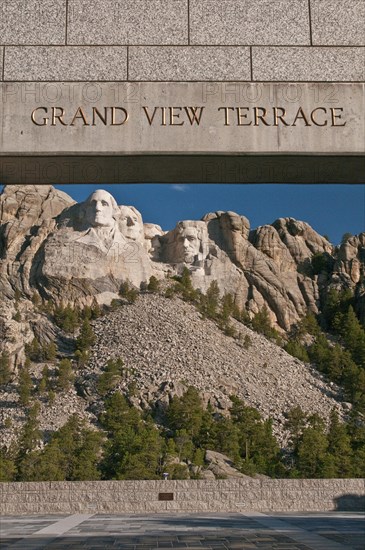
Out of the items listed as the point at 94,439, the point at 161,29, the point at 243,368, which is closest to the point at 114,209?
the point at 243,368

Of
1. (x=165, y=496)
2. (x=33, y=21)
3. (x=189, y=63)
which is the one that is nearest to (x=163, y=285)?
(x=165, y=496)

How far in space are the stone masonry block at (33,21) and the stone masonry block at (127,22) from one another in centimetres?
9

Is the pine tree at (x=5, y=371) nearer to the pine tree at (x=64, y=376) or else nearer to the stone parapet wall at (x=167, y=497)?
the pine tree at (x=64, y=376)

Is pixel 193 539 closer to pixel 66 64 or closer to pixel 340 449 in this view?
pixel 66 64

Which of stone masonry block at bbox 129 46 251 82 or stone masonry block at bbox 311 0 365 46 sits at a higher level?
stone masonry block at bbox 311 0 365 46

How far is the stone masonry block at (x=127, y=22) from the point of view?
6.20 meters

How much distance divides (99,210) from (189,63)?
265 feet

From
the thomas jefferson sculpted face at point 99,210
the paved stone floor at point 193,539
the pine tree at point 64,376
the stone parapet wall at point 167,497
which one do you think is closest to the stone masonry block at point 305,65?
the paved stone floor at point 193,539

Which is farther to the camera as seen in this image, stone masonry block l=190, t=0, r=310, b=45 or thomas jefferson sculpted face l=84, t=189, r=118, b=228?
thomas jefferson sculpted face l=84, t=189, r=118, b=228

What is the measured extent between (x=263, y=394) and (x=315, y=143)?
207ft

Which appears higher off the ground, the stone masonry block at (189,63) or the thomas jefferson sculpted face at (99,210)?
the thomas jefferson sculpted face at (99,210)

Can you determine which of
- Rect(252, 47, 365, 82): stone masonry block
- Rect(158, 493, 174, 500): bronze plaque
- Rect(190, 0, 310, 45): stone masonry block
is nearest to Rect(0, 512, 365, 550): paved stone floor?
Rect(252, 47, 365, 82): stone masonry block

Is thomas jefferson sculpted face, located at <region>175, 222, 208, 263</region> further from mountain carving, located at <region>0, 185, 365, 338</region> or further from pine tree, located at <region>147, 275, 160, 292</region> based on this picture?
pine tree, located at <region>147, 275, 160, 292</region>

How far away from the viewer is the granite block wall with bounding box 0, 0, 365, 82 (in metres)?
6.17
